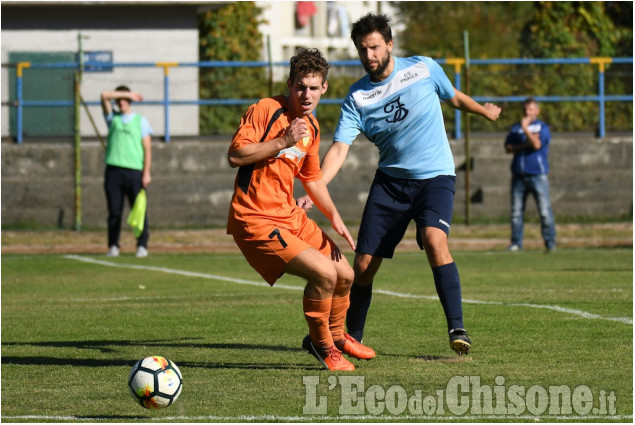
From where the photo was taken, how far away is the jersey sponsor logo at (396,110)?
809 cm

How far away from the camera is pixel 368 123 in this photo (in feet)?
26.9

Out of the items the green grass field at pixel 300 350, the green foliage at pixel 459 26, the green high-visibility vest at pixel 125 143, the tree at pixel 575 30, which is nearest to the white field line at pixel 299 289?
the green grass field at pixel 300 350

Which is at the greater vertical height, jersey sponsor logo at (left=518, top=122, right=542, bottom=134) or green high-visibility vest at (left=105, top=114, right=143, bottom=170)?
jersey sponsor logo at (left=518, top=122, right=542, bottom=134)

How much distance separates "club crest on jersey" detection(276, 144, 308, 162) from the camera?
7469mm

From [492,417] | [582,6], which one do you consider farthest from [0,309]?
[582,6]

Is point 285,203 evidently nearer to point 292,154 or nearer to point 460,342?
point 292,154

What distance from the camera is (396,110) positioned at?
319 inches

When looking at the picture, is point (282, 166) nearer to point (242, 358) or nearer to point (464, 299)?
point (242, 358)

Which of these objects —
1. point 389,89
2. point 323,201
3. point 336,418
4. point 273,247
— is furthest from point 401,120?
point 336,418

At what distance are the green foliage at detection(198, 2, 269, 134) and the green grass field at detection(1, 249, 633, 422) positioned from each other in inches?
331

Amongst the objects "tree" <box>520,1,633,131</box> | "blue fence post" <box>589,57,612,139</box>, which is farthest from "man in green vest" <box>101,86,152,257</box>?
"tree" <box>520,1,633,131</box>

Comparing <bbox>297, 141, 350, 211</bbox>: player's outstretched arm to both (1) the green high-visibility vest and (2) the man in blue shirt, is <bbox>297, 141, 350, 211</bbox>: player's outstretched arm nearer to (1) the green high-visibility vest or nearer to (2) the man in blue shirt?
(1) the green high-visibility vest

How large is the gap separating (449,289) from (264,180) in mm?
1448

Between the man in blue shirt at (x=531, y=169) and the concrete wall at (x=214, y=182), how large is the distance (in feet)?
12.6
